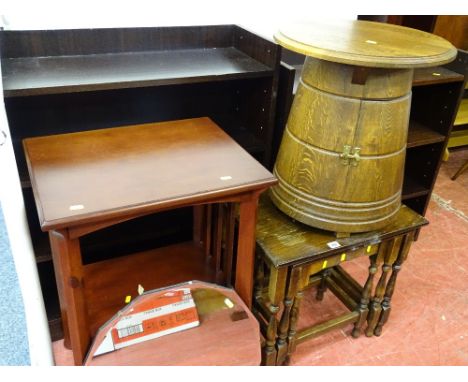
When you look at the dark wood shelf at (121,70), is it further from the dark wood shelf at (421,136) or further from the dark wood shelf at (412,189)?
the dark wood shelf at (412,189)

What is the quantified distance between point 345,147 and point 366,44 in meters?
0.30

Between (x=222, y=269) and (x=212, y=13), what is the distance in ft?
3.46

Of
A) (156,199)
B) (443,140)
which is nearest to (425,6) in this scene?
(443,140)

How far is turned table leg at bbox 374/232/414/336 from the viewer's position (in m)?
1.68

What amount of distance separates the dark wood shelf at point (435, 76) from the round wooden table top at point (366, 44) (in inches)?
24.3

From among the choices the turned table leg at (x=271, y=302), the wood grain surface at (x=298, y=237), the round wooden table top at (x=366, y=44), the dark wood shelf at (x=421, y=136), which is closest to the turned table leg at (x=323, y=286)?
the turned table leg at (x=271, y=302)

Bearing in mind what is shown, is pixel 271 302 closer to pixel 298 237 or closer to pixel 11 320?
pixel 298 237

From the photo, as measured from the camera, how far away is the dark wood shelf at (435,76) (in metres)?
2.06

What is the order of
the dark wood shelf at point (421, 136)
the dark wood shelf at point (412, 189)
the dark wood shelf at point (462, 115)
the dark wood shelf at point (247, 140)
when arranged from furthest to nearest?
the dark wood shelf at point (462, 115) < the dark wood shelf at point (412, 189) < the dark wood shelf at point (421, 136) < the dark wood shelf at point (247, 140)

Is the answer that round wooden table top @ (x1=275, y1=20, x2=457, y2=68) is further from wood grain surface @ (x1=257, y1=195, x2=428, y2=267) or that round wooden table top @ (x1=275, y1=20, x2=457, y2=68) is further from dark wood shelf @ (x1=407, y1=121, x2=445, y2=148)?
dark wood shelf @ (x1=407, y1=121, x2=445, y2=148)

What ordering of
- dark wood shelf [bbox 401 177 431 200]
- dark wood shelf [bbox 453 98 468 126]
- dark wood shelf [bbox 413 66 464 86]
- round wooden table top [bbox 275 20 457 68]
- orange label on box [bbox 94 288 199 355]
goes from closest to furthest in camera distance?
1. round wooden table top [bbox 275 20 457 68]
2. orange label on box [bbox 94 288 199 355]
3. dark wood shelf [bbox 413 66 464 86]
4. dark wood shelf [bbox 401 177 431 200]
5. dark wood shelf [bbox 453 98 468 126]

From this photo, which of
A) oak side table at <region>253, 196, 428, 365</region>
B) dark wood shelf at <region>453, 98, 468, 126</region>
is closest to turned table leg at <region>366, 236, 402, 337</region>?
oak side table at <region>253, 196, 428, 365</region>

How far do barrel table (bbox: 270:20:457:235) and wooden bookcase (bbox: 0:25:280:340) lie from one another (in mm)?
331

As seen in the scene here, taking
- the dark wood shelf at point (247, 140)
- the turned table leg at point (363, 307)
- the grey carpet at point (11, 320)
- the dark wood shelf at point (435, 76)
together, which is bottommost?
the grey carpet at point (11, 320)
